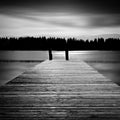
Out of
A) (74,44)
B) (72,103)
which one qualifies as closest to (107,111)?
(72,103)

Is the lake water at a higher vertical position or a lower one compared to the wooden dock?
lower

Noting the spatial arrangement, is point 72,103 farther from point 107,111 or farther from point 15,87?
point 15,87

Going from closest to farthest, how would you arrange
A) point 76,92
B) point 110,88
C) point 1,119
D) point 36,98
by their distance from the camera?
1. point 1,119
2. point 36,98
3. point 76,92
4. point 110,88

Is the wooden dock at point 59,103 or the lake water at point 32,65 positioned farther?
the lake water at point 32,65

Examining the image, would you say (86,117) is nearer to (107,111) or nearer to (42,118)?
(107,111)

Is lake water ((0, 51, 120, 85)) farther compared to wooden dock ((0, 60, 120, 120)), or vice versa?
lake water ((0, 51, 120, 85))

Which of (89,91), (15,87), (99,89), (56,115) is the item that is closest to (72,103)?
(56,115)

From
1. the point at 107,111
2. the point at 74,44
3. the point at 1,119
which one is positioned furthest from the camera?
the point at 74,44

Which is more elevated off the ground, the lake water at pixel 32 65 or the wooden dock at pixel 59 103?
the wooden dock at pixel 59 103

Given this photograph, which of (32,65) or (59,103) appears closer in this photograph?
(59,103)

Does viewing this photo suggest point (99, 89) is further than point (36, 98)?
Yes

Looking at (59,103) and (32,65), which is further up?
(59,103)

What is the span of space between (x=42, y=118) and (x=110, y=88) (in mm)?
2566

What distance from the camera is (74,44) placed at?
15050 cm
